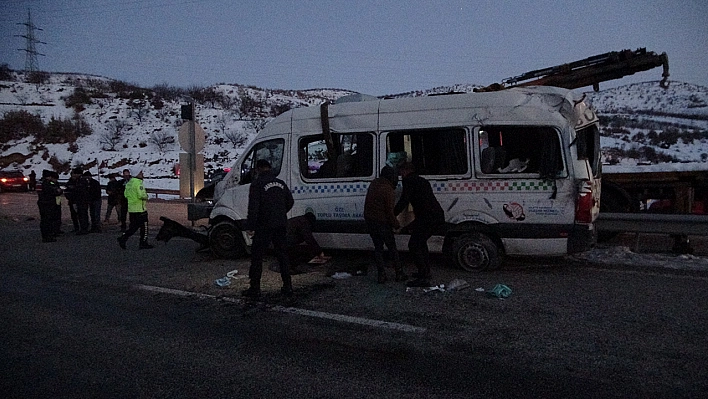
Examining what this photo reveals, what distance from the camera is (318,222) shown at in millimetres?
7336

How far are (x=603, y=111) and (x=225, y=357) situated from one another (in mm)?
78925

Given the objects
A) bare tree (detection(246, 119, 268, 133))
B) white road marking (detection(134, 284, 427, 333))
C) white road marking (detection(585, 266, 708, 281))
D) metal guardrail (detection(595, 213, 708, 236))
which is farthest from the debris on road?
bare tree (detection(246, 119, 268, 133))

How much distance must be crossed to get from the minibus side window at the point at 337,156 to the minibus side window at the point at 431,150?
1.17 feet

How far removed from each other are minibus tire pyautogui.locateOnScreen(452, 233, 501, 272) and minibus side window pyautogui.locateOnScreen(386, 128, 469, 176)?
3.17ft

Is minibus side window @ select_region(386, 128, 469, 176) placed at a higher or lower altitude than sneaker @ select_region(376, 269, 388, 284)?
higher

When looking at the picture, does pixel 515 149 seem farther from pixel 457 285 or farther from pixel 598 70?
pixel 598 70

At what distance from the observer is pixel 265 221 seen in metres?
5.62

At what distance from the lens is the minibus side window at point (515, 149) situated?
613cm

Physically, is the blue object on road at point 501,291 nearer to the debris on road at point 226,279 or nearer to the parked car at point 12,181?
the debris on road at point 226,279

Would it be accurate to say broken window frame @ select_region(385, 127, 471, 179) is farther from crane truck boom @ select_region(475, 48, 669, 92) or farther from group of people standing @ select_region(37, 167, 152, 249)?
group of people standing @ select_region(37, 167, 152, 249)

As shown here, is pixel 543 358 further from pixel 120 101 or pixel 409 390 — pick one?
pixel 120 101

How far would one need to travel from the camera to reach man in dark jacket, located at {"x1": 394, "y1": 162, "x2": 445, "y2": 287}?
5930 millimetres

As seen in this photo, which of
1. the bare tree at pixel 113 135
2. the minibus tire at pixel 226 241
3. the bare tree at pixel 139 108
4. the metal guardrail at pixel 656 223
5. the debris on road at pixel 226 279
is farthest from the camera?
the bare tree at pixel 139 108

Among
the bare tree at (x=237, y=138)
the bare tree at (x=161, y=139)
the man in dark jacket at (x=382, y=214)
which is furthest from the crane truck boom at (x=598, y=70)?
the bare tree at (x=161, y=139)
